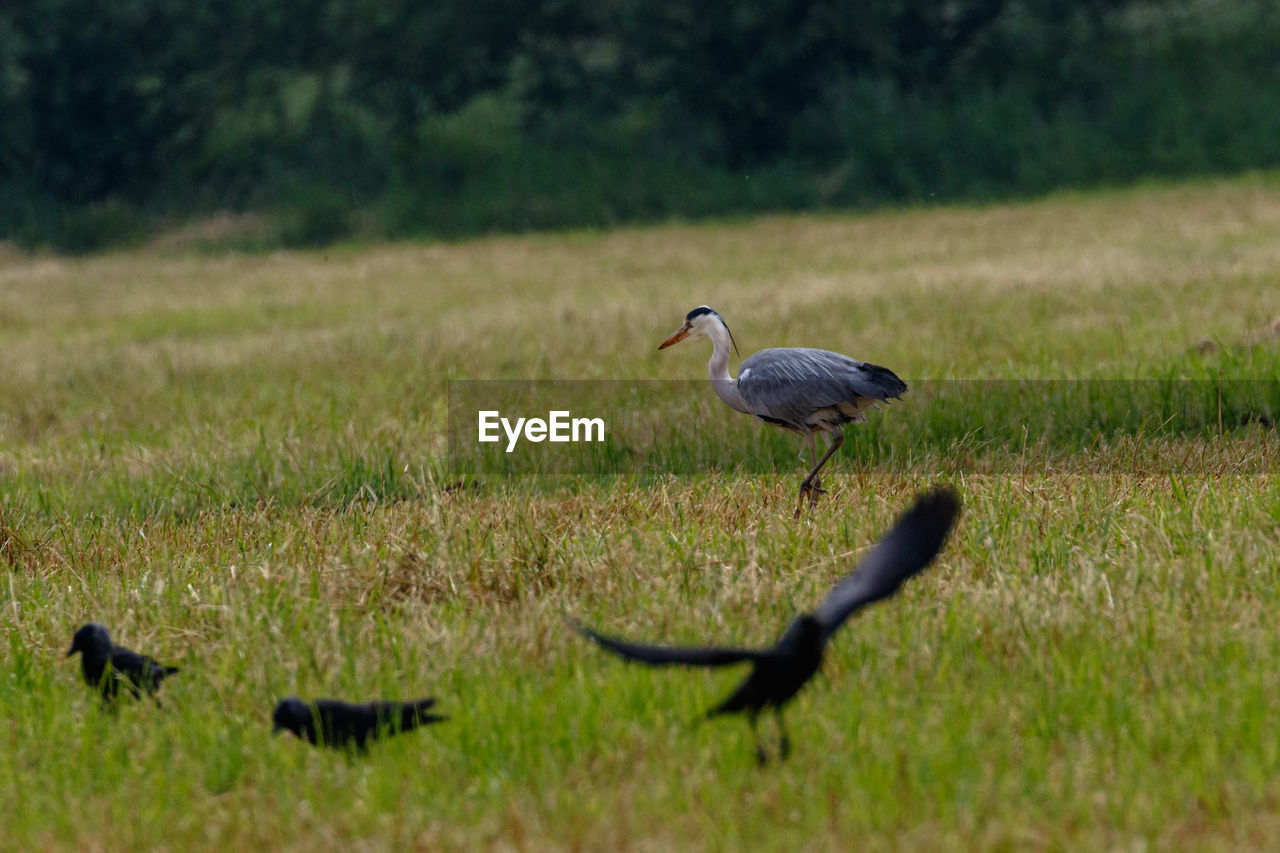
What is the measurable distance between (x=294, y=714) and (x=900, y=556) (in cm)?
152

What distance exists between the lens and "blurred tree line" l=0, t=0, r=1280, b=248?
73.6ft

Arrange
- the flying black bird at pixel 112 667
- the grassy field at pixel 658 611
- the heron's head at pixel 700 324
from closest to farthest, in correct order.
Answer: the grassy field at pixel 658 611 < the flying black bird at pixel 112 667 < the heron's head at pixel 700 324

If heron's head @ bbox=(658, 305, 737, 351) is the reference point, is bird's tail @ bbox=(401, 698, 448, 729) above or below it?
below

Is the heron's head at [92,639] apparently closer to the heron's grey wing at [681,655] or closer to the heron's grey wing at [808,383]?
the heron's grey wing at [681,655]

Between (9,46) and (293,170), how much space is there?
4.60 metres

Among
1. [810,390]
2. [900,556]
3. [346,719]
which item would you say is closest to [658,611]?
[900,556]

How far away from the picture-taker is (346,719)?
11.7 ft

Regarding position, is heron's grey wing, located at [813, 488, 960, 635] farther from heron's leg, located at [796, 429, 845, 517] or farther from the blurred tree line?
the blurred tree line

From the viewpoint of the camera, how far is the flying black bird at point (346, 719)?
3.54 m

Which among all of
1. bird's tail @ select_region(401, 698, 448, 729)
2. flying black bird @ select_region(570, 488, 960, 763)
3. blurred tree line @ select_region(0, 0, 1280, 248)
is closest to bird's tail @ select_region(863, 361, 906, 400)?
flying black bird @ select_region(570, 488, 960, 763)

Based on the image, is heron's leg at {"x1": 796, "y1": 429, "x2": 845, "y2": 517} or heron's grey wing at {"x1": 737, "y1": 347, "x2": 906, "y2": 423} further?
heron's leg at {"x1": 796, "y1": 429, "x2": 845, "y2": 517}

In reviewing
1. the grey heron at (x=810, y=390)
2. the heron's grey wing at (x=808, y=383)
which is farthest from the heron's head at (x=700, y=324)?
the heron's grey wing at (x=808, y=383)

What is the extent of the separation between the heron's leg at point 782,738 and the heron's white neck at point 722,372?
2.19 m

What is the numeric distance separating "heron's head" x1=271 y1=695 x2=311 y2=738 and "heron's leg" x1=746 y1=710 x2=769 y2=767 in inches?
41.6
